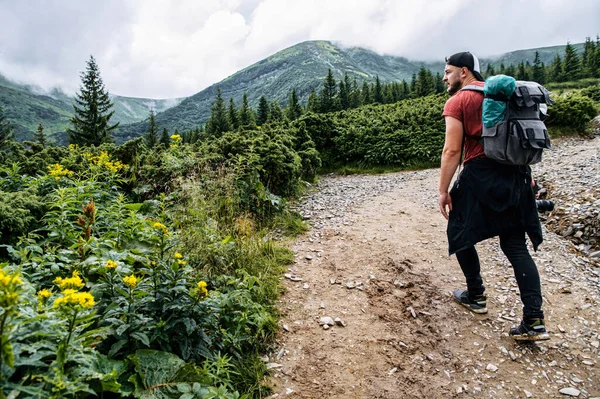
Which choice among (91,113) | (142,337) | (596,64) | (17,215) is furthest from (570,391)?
(596,64)

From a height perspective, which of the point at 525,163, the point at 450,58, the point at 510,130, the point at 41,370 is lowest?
Answer: the point at 41,370

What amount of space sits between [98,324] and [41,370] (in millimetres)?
560

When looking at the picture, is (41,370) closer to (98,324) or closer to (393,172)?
(98,324)

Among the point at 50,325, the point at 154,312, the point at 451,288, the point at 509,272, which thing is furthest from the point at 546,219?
the point at 50,325

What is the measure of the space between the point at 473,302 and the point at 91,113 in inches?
1874

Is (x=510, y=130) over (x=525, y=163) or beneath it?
over

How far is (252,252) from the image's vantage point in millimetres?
4684

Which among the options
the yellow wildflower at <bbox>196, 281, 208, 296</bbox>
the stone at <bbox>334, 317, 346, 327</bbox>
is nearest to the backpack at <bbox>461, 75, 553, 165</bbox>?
the stone at <bbox>334, 317, 346, 327</bbox>

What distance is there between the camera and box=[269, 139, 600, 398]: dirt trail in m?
2.94

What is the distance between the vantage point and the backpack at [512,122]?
2.99 meters

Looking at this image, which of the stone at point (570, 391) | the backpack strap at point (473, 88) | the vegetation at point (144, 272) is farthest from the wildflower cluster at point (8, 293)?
the stone at point (570, 391)

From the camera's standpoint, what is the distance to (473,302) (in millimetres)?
3902

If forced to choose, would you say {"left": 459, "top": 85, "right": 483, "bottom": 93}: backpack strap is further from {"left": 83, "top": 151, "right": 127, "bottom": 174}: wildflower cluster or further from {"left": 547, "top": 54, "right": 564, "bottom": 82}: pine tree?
{"left": 547, "top": 54, "right": 564, "bottom": 82}: pine tree

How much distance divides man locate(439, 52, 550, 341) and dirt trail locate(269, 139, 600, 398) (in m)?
0.36
